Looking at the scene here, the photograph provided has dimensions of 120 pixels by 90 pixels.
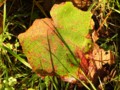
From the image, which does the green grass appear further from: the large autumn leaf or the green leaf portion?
the green leaf portion

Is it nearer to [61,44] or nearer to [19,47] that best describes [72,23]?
[61,44]

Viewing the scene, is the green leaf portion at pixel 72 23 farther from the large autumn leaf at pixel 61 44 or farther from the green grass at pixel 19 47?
the green grass at pixel 19 47

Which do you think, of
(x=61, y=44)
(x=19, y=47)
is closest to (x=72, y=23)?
(x=61, y=44)

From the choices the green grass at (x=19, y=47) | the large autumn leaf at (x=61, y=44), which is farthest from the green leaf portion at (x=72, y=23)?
the green grass at (x=19, y=47)

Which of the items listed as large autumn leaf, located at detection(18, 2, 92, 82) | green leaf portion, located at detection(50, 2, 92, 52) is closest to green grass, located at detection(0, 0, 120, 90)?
large autumn leaf, located at detection(18, 2, 92, 82)
